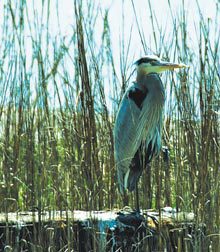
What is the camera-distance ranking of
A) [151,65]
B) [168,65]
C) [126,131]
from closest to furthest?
[168,65]
[151,65]
[126,131]

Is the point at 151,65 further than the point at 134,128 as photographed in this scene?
No

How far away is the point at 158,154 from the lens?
11.1 ft

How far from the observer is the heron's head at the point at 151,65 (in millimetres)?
3252

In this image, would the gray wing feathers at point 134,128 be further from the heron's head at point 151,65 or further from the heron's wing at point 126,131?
the heron's head at point 151,65

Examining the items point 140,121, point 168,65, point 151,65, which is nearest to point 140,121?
point 140,121

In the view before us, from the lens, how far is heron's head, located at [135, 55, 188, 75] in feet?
10.7

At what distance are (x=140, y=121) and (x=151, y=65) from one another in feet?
1.19

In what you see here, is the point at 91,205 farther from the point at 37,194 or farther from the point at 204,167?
the point at 204,167

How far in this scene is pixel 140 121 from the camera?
Result: 12.1 ft

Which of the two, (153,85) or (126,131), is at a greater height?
(153,85)

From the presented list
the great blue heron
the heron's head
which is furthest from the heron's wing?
the heron's head

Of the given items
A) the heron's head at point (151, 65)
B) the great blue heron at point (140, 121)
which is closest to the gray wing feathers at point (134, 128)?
the great blue heron at point (140, 121)

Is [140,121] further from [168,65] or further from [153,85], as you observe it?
[168,65]

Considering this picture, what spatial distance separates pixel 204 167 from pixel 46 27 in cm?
85
